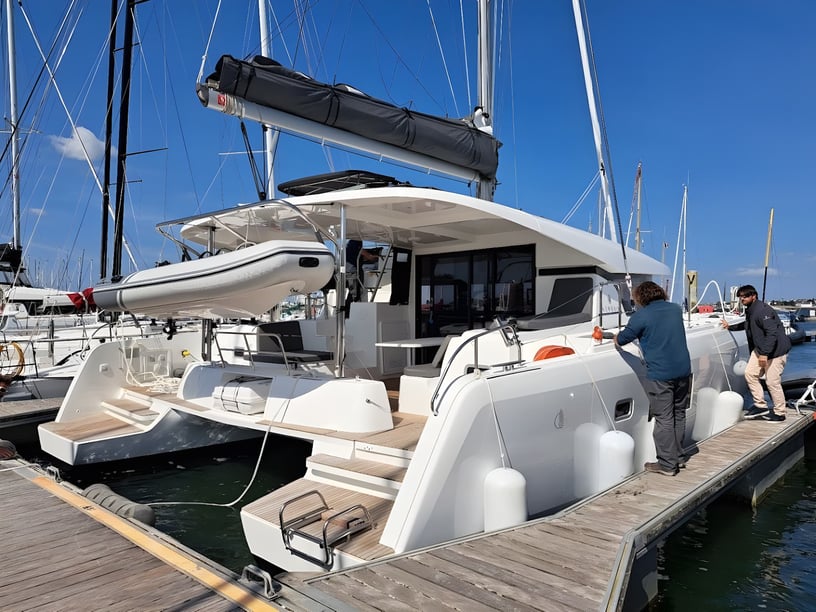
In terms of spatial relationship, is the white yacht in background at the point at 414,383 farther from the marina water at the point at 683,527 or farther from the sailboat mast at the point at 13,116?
the sailboat mast at the point at 13,116

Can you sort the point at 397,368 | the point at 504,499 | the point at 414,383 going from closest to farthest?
the point at 504,499 < the point at 414,383 < the point at 397,368

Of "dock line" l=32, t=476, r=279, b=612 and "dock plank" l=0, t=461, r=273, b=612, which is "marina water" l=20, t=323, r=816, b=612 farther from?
"dock plank" l=0, t=461, r=273, b=612

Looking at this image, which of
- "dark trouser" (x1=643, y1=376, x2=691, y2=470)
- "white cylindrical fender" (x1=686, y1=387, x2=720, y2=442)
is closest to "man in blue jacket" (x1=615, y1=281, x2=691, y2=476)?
"dark trouser" (x1=643, y1=376, x2=691, y2=470)

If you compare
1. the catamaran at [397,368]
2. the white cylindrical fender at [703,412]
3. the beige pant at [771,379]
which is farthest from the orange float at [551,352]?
the beige pant at [771,379]

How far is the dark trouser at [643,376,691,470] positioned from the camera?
4.48 m

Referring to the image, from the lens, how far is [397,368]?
7.75 m

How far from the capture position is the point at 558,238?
557cm

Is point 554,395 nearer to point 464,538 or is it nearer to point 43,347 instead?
point 464,538

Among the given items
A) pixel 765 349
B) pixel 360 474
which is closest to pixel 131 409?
pixel 360 474

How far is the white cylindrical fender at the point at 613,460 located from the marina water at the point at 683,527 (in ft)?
2.61

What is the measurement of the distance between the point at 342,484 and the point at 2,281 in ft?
66.5

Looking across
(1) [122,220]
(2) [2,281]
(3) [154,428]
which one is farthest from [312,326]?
(2) [2,281]

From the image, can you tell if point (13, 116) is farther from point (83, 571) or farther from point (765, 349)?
point (765, 349)

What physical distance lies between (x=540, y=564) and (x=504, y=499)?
1.80 feet
